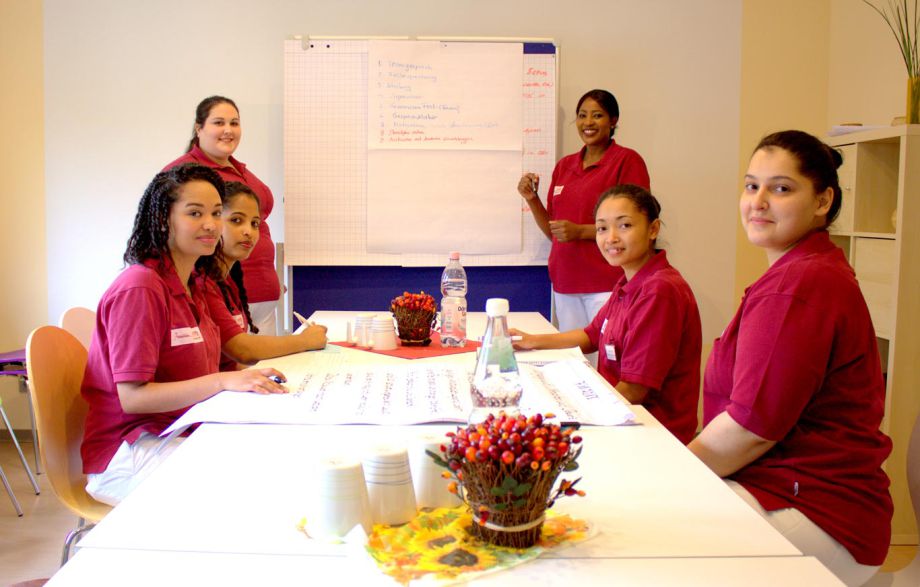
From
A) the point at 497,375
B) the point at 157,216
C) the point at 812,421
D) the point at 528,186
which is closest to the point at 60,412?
the point at 157,216

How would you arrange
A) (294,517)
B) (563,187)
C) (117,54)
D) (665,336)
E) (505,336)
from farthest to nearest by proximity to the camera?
(117,54), (563,187), (665,336), (505,336), (294,517)

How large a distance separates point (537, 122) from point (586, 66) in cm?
44

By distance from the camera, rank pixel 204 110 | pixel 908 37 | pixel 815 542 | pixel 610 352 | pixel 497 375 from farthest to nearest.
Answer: pixel 204 110 < pixel 908 37 < pixel 610 352 < pixel 497 375 < pixel 815 542

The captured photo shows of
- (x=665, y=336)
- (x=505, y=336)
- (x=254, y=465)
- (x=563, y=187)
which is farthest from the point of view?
(x=563, y=187)

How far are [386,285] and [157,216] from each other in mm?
2216

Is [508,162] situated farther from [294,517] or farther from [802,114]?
[294,517]

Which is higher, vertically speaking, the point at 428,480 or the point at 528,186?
the point at 528,186

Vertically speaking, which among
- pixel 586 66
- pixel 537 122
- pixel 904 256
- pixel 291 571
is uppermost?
pixel 586 66

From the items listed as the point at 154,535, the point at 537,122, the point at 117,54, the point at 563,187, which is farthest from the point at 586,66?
the point at 154,535

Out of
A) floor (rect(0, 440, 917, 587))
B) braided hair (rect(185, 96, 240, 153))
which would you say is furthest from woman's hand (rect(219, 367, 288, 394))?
braided hair (rect(185, 96, 240, 153))

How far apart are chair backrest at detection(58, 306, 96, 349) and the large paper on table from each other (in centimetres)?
80

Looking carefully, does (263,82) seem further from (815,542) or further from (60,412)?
(815,542)

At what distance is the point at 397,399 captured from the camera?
182 centimetres

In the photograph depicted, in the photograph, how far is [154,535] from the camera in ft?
3.62
